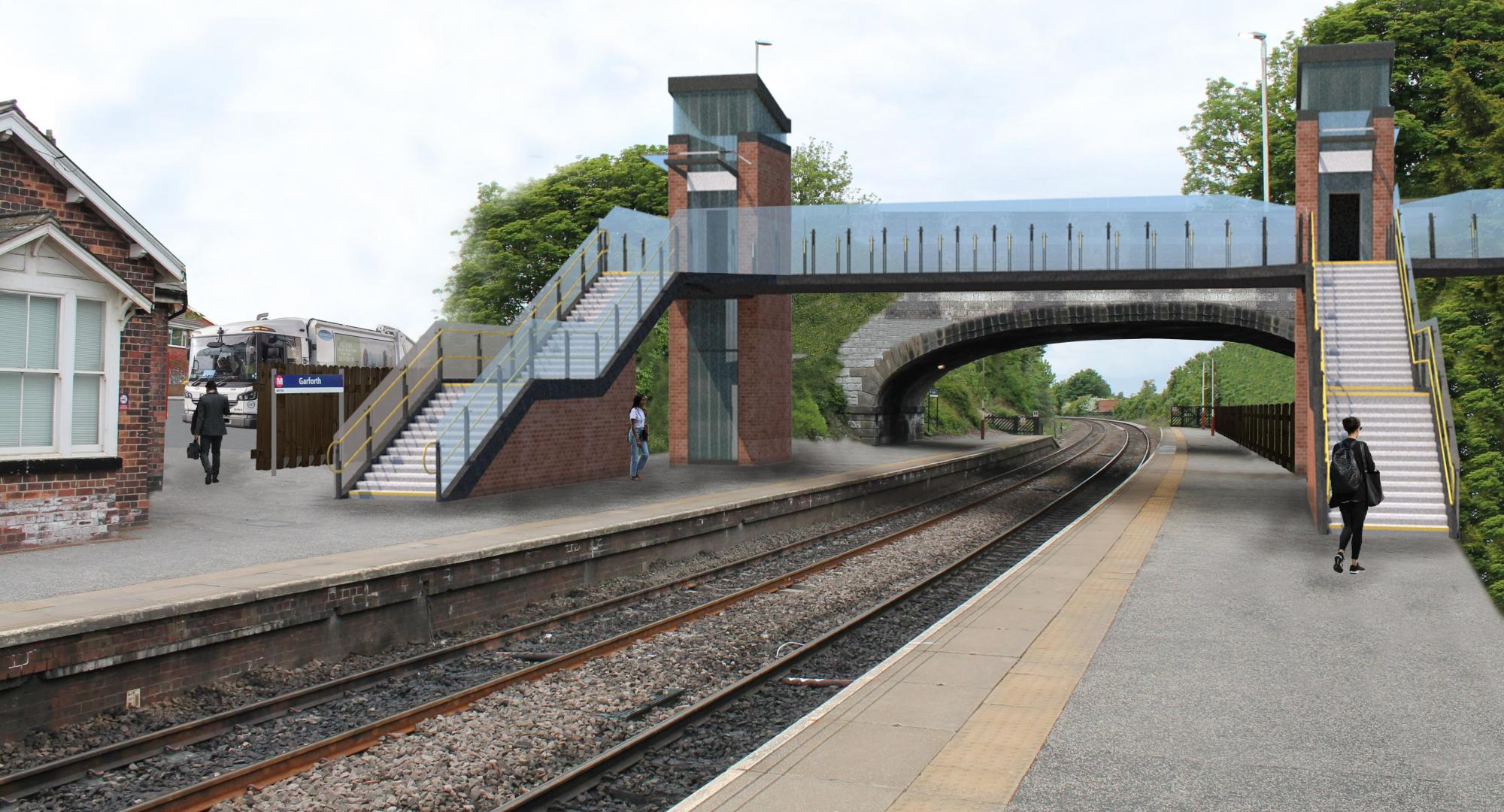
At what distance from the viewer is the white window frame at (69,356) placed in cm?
1171

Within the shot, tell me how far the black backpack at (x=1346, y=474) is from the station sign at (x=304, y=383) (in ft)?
50.8

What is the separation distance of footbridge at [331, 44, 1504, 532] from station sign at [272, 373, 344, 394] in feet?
3.70

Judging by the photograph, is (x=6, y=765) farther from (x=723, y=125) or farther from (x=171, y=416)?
(x=171, y=416)

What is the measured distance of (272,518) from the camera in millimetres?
14469

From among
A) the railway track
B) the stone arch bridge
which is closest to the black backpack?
the railway track

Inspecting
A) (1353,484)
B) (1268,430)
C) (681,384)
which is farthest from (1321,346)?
(1268,430)

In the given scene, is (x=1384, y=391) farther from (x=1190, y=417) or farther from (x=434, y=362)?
(x=1190, y=417)

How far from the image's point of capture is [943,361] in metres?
40.4

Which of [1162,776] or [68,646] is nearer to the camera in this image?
[1162,776]

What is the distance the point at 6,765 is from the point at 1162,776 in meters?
7.08

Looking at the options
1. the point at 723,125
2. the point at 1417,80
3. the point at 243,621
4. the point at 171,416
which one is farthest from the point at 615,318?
the point at 1417,80

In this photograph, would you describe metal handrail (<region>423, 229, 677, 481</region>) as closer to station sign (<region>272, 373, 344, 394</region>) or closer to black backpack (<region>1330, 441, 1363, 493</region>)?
station sign (<region>272, 373, 344, 394</region>)

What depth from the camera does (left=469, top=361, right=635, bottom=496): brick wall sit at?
18453 millimetres

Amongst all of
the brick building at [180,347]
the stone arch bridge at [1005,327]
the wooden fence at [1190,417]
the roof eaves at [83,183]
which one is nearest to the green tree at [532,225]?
the stone arch bridge at [1005,327]
